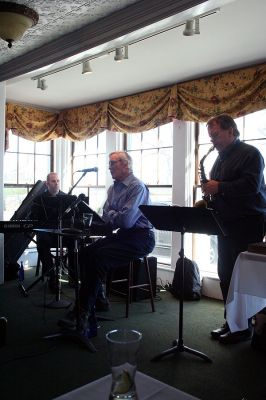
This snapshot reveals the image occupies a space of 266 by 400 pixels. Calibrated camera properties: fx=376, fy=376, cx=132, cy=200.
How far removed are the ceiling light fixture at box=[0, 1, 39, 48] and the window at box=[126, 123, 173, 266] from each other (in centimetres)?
234

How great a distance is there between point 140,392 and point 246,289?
143 centimetres

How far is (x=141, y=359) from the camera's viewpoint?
2.54 metres

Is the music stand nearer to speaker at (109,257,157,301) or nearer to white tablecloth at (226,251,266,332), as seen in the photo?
white tablecloth at (226,251,266,332)

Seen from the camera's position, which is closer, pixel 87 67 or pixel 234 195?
pixel 234 195

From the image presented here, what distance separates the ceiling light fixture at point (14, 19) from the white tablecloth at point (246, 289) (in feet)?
7.56

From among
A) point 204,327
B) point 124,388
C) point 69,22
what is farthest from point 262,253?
point 69,22

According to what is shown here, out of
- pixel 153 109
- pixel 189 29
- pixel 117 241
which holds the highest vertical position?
pixel 189 29

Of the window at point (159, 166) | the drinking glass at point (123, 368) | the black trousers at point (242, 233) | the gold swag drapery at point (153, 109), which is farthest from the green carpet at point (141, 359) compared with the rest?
the gold swag drapery at point (153, 109)

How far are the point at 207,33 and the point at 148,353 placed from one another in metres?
2.56

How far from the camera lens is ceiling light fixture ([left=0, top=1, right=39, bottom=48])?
2.71m

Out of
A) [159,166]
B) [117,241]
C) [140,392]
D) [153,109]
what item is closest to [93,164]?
[159,166]

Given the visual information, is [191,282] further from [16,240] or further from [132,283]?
[16,240]

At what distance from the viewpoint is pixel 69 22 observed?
10.0 feet

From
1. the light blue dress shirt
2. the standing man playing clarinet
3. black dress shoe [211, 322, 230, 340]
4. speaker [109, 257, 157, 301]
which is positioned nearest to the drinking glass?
the standing man playing clarinet
